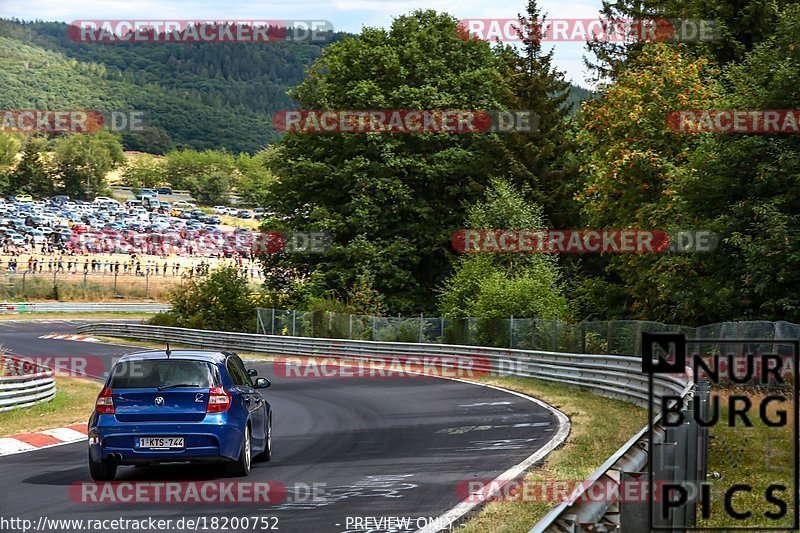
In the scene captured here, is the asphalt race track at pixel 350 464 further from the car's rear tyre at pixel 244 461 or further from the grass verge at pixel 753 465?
the grass verge at pixel 753 465

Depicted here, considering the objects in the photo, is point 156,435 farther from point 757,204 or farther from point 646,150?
point 646,150

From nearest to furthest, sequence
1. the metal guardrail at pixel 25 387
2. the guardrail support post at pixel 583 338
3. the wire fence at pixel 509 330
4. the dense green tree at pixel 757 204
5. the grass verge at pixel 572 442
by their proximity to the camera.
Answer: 1. the grass verge at pixel 572 442
2. the wire fence at pixel 509 330
3. the metal guardrail at pixel 25 387
4. the dense green tree at pixel 757 204
5. the guardrail support post at pixel 583 338

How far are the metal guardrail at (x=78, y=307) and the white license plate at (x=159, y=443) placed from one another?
7069cm

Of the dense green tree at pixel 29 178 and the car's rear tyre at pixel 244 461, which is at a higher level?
the dense green tree at pixel 29 178

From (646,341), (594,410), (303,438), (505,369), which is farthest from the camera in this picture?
(505,369)

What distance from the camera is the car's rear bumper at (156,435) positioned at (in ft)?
40.9

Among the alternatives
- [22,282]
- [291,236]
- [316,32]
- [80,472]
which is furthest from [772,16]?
[22,282]

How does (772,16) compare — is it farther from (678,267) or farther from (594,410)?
(594,410)

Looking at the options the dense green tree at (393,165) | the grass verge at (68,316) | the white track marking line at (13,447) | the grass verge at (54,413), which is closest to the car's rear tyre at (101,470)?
the white track marking line at (13,447)

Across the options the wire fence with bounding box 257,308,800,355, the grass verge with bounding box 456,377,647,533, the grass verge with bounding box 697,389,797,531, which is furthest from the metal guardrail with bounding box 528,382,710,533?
the wire fence with bounding box 257,308,800,355

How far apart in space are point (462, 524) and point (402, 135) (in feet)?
156

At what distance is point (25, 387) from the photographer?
24.2 m

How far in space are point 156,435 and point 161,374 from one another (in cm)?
81

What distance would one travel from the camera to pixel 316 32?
155 ft
